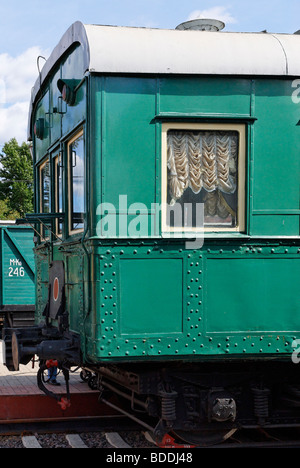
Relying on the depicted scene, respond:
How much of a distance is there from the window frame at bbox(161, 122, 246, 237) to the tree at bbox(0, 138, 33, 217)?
38.8m

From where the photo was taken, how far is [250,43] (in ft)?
16.1

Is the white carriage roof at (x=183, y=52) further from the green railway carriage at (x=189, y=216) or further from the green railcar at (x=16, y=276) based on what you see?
the green railcar at (x=16, y=276)

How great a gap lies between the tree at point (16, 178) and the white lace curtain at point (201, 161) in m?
38.8

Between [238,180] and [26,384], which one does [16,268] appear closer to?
[26,384]

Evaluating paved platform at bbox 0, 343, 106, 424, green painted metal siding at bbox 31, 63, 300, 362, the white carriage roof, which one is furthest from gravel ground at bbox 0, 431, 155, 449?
the white carriage roof

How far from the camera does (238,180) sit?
16.0 ft

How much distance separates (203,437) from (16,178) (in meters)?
40.4

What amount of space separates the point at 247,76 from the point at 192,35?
0.60 meters

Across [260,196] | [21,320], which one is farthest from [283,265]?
[21,320]

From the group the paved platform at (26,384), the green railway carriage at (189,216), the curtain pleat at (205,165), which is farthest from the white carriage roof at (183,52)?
the paved platform at (26,384)

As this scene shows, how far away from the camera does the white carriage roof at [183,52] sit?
4668mm
